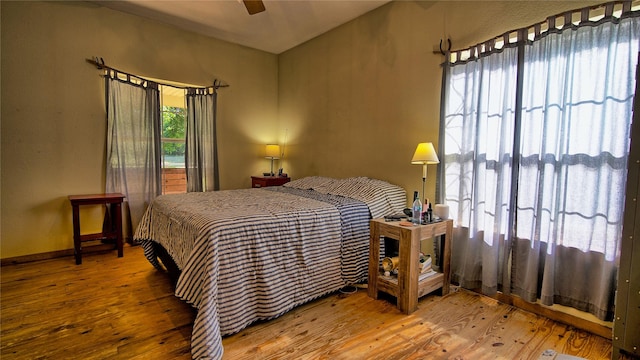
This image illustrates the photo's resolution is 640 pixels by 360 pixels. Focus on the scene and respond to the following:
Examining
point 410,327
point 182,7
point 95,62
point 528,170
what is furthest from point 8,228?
point 528,170

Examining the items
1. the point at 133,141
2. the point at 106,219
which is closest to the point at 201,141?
the point at 133,141

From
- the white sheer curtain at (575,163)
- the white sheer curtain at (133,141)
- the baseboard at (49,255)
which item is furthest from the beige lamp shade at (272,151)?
the white sheer curtain at (575,163)

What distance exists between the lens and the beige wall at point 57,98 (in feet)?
10.0

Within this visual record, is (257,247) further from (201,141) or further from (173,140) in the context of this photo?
(173,140)

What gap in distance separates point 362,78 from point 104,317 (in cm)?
320

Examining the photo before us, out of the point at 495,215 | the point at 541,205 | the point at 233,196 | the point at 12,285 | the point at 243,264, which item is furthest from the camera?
the point at 233,196

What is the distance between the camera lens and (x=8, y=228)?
3094 millimetres

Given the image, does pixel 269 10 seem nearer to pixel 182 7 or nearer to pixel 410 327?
pixel 182 7

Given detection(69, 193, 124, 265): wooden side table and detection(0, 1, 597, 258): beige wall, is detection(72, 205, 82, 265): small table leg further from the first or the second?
detection(0, 1, 597, 258): beige wall

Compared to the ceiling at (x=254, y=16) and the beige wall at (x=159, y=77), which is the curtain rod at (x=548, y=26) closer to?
the beige wall at (x=159, y=77)

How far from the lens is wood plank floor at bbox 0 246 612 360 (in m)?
1.73

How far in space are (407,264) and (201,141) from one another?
3.30 m

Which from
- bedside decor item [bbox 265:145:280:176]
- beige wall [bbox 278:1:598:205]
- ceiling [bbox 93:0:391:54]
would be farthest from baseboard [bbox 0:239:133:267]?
ceiling [bbox 93:0:391:54]

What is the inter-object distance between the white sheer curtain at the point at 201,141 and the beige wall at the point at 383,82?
1196mm
